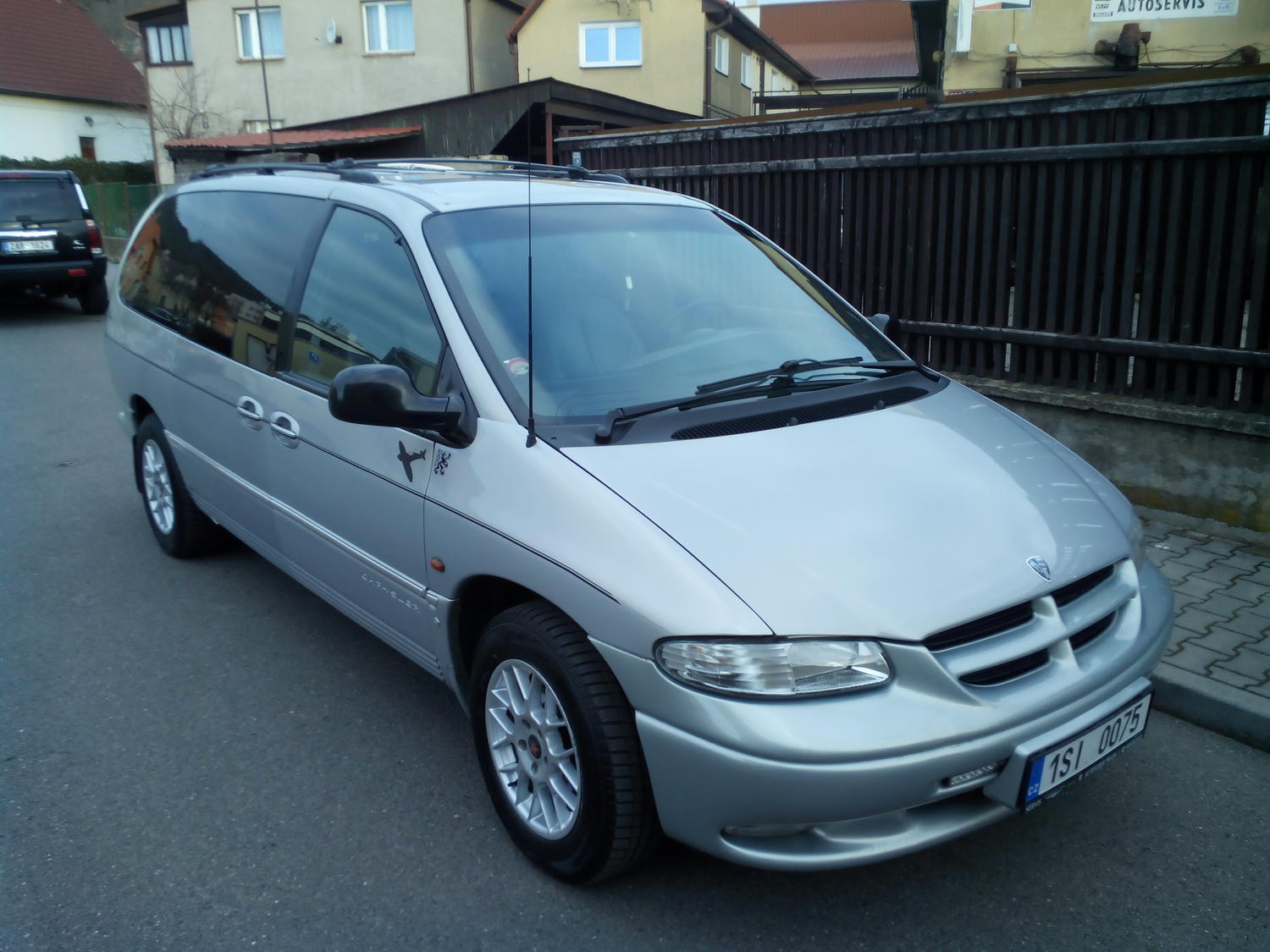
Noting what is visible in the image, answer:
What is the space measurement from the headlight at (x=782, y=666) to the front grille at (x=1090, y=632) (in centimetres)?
66

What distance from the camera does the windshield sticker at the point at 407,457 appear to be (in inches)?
125

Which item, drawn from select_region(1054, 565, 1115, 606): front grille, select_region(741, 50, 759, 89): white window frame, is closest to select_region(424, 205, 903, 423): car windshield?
select_region(1054, 565, 1115, 606): front grille

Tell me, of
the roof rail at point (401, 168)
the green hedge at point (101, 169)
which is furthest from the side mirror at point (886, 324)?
the green hedge at point (101, 169)

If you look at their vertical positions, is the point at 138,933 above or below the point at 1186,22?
below

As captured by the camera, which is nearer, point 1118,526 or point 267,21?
point 1118,526

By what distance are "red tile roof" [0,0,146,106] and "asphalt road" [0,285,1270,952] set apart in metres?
42.0

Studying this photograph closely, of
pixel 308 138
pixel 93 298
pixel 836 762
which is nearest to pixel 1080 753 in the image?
pixel 836 762

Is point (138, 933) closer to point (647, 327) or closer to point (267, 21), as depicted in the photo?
point (647, 327)

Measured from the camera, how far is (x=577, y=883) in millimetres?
2832

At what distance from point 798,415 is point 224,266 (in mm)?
2722

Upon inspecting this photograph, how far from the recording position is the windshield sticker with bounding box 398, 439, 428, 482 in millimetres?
3166

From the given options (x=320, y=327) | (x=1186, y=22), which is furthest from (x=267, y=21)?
(x=320, y=327)

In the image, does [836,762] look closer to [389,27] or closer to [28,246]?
[28,246]

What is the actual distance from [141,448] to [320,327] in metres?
2.34
